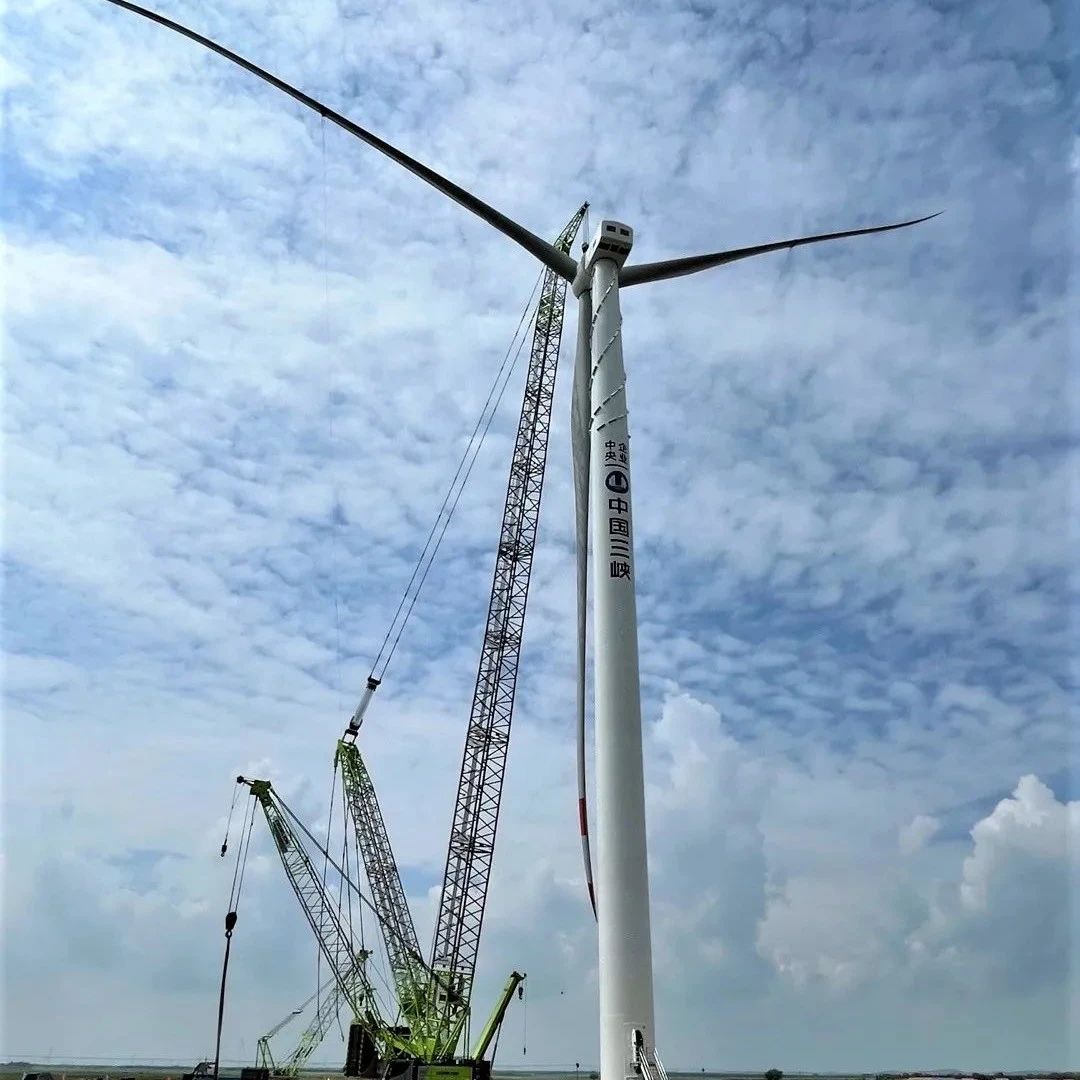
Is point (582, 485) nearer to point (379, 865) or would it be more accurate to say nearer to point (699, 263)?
point (699, 263)

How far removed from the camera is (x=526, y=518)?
8900 cm

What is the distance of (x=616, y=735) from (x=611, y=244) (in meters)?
19.0

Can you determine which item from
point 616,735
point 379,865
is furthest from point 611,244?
point 379,865

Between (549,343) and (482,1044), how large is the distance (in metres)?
62.6

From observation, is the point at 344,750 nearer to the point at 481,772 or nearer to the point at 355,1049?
the point at 481,772

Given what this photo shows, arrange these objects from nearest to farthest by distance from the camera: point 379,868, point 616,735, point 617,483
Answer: point 616,735 < point 617,483 < point 379,868

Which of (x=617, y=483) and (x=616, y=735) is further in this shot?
(x=617, y=483)

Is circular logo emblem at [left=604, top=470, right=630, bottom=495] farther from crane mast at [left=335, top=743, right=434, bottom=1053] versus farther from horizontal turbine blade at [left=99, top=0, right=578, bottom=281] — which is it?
crane mast at [left=335, top=743, right=434, bottom=1053]

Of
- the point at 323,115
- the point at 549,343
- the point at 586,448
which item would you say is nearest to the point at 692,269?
the point at 586,448

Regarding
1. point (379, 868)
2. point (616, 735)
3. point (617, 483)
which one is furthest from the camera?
point (379, 868)

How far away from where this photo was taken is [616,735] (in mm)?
31812

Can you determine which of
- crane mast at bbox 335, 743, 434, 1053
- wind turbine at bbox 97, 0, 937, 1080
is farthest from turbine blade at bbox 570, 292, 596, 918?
crane mast at bbox 335, 743, 434, 1053

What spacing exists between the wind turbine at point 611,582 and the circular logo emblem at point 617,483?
35 mm

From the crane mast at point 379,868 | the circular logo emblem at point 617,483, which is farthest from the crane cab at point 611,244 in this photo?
the crane mast at point 379,868
